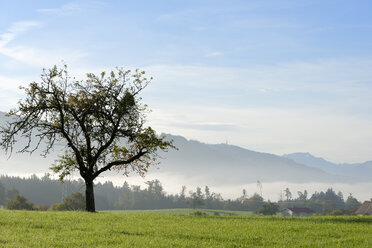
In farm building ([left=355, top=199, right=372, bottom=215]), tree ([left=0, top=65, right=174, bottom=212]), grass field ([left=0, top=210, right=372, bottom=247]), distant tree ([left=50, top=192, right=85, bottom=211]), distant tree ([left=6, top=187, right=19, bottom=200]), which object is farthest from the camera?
distant tree ([left=6, top=187, right=19, bottom=200])

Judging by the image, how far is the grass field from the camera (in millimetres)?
21184

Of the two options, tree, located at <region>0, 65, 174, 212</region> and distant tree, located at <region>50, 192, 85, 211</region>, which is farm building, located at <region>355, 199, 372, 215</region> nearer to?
distant tree, located at <region>50, 192, 85, 211</region>

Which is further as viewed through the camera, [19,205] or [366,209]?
[366,209]

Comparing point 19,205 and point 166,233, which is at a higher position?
point 166,233

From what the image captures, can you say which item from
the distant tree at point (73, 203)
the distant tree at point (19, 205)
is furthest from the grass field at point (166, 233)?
the distant tree at point (73, 203)

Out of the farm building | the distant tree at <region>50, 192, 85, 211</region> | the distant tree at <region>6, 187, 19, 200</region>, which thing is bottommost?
the farm building

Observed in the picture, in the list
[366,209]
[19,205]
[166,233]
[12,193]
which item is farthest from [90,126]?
[12,193]

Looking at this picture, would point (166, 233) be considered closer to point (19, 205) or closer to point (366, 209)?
point (19, 205)

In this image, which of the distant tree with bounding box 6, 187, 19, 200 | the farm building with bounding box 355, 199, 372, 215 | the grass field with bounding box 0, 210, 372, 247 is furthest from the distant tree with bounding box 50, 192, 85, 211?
the grass field with bounding box 0, 210, 372, 247

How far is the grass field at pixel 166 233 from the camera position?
21184mm

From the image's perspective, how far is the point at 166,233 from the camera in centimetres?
2409

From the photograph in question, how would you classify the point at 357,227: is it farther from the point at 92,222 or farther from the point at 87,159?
the point at 87,159

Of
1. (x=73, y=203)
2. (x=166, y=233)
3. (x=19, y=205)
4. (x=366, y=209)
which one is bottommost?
(x=366, y=209)

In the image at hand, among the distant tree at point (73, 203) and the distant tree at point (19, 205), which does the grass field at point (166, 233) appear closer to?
the distant tree at point (19, 205)
